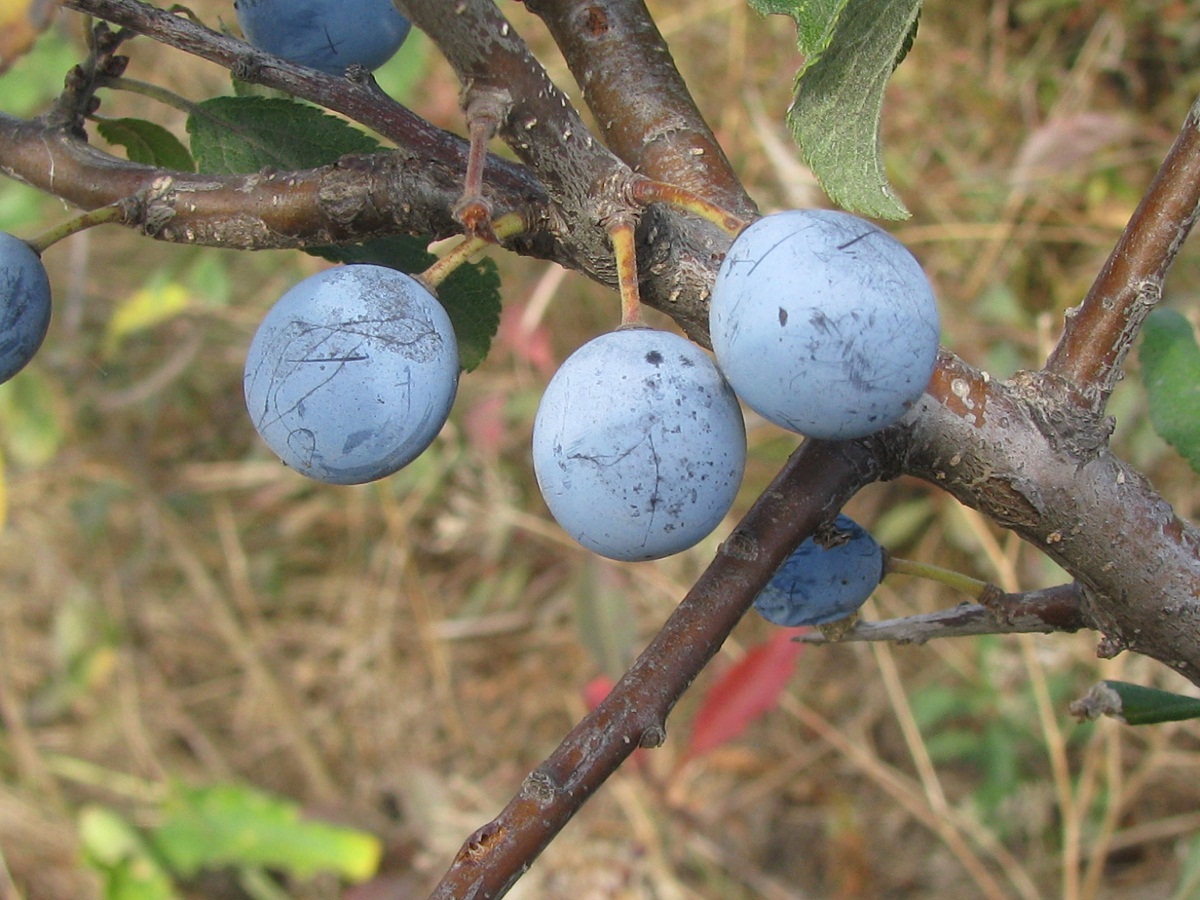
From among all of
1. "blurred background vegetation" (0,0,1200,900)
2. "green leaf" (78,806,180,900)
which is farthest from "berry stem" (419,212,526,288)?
"green leaf" (78,806,180,900)

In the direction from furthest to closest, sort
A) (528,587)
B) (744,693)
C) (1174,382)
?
(528,587)
(744,693)
(1174,382)

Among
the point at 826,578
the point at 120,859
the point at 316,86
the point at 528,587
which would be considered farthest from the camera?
the point at 528,587

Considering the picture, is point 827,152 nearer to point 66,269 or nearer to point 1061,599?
point 1061,599

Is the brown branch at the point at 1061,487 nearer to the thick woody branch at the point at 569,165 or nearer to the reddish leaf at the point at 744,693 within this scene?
the thick woody branch at the point at 569,165

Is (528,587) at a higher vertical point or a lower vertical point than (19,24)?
lower

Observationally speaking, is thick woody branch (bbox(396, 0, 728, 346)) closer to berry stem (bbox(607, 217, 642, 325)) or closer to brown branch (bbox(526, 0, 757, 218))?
berry stem (bbox(607, 217, 642, 325))

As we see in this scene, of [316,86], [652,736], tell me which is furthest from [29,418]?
[652,736]

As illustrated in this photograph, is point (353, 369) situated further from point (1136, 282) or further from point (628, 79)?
point (1136, 282)
